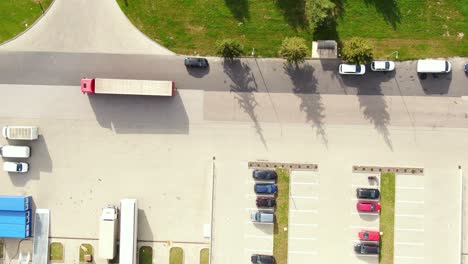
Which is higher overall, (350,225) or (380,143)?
(380,143)

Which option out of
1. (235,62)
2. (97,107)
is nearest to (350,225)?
(235,62)

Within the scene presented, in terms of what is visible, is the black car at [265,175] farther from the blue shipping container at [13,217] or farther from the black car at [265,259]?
the blue shipping container at [13,217]

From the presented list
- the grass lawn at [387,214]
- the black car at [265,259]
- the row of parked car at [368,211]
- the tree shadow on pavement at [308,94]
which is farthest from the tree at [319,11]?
the black car at [265,259]

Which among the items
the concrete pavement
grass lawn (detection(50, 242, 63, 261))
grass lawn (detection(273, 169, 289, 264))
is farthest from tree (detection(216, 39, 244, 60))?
grass lawn (detection(50, 242, 63, 261))

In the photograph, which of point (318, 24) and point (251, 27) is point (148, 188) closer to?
point (251, 27)

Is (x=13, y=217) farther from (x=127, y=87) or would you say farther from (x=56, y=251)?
(x=127, y=87)

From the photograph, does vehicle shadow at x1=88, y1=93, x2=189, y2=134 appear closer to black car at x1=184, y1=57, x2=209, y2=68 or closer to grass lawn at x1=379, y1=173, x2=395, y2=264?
black car at x1=184, y1=57, x2=209, y2=68
